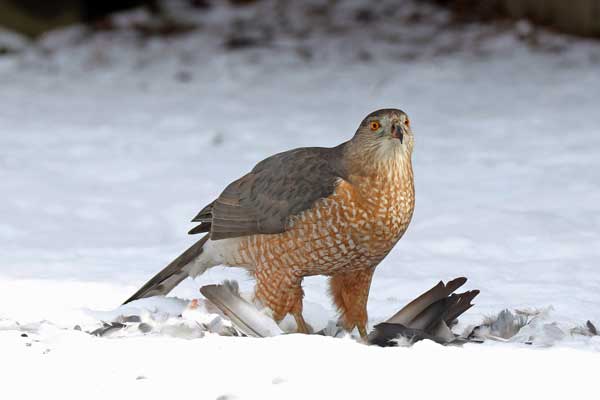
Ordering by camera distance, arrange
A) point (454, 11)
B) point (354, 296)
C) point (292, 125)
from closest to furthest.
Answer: point (354, 296)
point (292, 125)
point (454, 11)

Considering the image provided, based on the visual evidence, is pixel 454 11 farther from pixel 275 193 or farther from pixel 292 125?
pixel 275 193

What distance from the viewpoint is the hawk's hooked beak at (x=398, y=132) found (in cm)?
432

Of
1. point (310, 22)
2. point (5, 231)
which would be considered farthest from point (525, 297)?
point (310, 22)

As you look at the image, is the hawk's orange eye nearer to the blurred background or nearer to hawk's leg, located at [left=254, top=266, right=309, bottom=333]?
hawk's leg, located at [left=254, top=266, right=309, bottom=333]

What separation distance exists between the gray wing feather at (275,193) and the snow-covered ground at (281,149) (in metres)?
0.56

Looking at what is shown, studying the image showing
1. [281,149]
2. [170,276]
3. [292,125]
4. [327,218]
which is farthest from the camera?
[292,125]

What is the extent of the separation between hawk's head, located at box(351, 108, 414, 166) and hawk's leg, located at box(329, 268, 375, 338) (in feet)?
1.65

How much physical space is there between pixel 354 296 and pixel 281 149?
4074 millimetres

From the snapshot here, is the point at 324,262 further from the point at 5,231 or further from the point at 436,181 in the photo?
the point at 436,181

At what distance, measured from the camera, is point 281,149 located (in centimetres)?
853

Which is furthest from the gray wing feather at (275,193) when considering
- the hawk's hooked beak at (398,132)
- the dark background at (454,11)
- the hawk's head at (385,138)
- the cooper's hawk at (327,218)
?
the dark background at (454,11)

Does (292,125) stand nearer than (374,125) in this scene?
No

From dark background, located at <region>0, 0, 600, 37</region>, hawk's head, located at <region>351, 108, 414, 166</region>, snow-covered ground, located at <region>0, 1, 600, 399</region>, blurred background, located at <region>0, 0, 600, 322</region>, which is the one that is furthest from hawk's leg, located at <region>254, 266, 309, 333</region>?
dark background, located at <region>0, 0, 600, 37</region>

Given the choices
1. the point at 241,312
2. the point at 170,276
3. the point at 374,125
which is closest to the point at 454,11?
the point at 170,276
